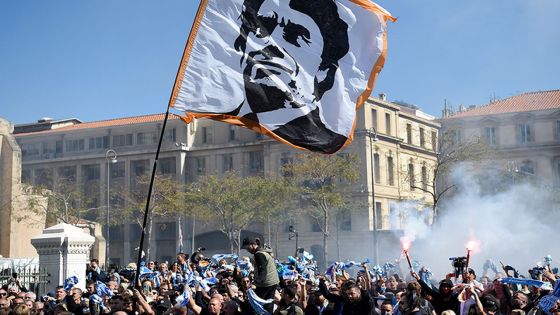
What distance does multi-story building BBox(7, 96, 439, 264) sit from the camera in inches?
2694

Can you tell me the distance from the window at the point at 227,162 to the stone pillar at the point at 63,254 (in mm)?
54283

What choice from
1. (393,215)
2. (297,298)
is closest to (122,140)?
(393,215)

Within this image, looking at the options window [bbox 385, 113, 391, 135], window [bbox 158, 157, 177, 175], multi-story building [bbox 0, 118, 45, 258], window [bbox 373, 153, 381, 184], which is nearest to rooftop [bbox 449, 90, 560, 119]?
window [bbox 385, 113, 391, 135]

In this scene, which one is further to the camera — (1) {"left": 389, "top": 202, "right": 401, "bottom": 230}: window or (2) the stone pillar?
(1) {"left": 389, "top": 202, "right": 401, "bottom": 230}: window

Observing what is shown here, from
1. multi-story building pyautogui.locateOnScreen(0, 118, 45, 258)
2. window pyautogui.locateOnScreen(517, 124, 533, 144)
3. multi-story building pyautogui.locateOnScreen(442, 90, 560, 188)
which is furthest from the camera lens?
window pyautogui.locateOnScreen(517, 124, 533, 144)

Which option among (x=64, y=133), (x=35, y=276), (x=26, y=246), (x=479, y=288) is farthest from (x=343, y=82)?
(x=64, y=133)

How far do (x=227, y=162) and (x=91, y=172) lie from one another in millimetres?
14742

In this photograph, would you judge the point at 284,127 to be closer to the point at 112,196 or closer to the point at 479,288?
the point at 479,288

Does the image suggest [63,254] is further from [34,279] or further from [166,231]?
[166,231]

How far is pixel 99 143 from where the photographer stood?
7931cm

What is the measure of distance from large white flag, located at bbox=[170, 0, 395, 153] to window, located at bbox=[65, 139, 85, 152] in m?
71.3

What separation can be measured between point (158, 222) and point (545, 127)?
37206 millimetres

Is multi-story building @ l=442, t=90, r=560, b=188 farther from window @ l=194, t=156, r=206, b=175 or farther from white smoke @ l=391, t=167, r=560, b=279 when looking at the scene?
window @ l=194, t=156, r=206, b=175

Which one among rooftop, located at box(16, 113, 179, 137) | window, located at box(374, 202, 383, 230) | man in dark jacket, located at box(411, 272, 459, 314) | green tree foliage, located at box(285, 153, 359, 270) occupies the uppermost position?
rooftop, located at box(16, 113, 179, 137)
